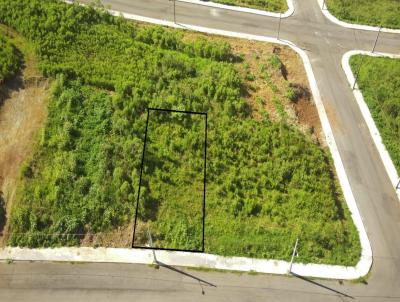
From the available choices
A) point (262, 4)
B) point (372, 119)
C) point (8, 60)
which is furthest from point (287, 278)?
point (262, 4)

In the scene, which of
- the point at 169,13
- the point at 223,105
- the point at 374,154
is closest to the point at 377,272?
the point at 374,154

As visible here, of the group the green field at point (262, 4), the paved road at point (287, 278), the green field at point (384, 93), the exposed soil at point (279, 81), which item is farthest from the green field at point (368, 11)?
the paved road at point (287, 278)

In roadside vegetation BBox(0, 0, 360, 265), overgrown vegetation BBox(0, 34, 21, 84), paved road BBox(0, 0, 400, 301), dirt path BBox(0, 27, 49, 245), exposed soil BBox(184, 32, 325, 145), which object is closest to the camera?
paved road BBox(0, 0, 400, 301)

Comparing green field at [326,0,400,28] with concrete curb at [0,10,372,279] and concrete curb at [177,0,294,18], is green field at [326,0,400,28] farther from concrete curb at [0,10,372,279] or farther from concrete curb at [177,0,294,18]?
concrete curb at [0,10,372,279]

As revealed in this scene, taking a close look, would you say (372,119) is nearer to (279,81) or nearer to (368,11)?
(279,81)

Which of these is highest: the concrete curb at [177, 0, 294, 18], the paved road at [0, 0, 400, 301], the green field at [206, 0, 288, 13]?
the green field at [206, 0, 288, 13]

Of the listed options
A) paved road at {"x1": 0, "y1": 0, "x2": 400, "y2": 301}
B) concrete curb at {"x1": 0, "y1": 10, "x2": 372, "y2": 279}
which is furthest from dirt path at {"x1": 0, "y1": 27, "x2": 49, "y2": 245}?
paved road at {"x1": 0, "y1": 0, "x2": 400, "y2": 301}
